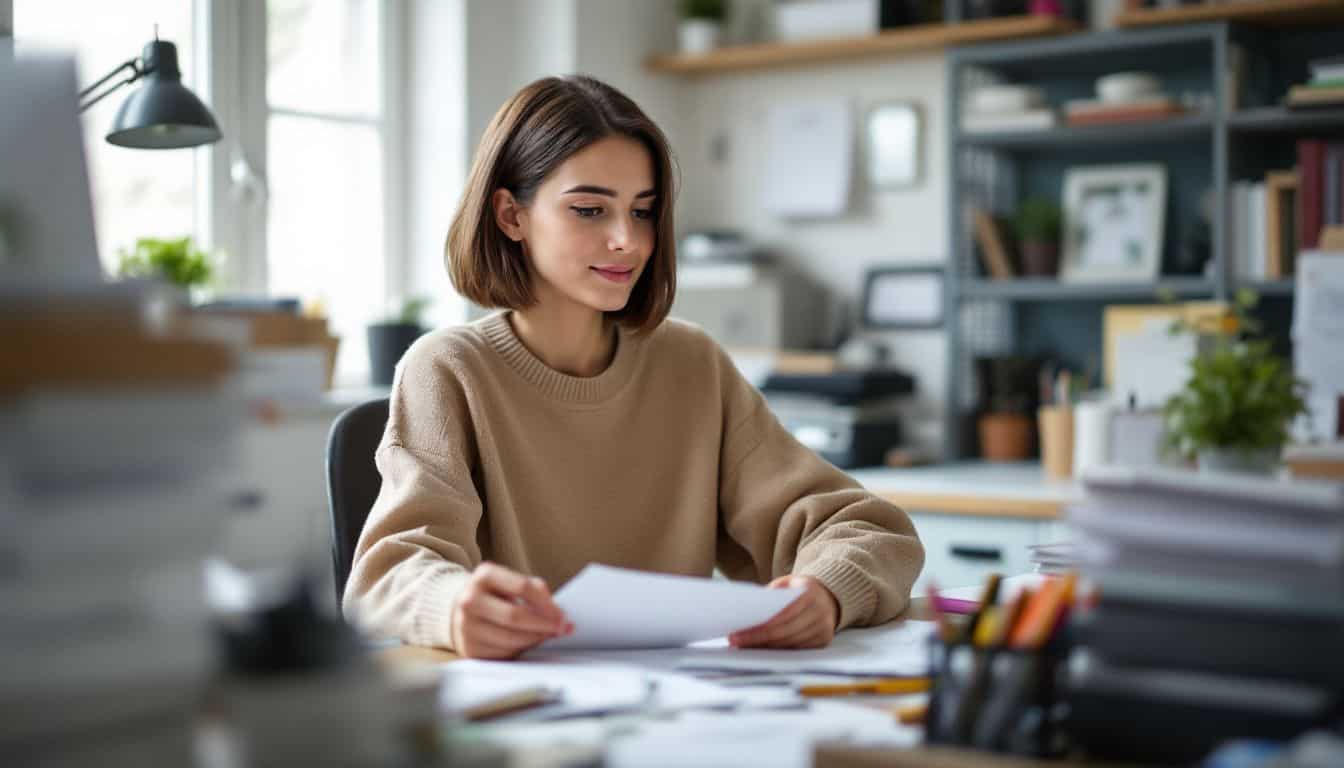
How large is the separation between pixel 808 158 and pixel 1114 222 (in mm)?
804

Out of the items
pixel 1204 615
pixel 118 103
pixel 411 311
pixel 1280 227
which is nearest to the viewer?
pixel 1204 615

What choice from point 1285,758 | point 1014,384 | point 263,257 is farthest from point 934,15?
point 1285,758

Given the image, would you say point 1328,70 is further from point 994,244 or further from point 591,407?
point 591,407

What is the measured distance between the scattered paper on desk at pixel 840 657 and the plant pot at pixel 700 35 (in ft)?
8.67

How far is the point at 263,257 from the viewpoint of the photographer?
127 inches

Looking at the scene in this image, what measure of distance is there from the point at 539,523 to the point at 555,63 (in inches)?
84.3

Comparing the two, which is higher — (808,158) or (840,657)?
(808,158)

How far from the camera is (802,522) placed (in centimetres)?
164

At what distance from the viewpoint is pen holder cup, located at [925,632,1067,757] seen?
2.69ft

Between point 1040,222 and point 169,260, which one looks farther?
Result: point 1040,222

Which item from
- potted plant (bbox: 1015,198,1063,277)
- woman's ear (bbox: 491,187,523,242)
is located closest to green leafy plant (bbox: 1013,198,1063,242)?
potted plant (bbox: 1015,198,1063,277)

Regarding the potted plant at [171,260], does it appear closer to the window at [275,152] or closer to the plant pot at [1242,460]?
the window at [275,152]

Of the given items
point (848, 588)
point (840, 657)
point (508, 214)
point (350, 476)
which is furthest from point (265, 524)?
point (508, 214)

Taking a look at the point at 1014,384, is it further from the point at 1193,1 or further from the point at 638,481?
the point at 638,481
